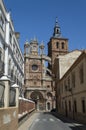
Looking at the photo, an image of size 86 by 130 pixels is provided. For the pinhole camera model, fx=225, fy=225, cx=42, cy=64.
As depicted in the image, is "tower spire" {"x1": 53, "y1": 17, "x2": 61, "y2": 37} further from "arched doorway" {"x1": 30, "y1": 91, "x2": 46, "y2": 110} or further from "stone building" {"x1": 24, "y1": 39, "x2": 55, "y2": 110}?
"arched doorway" {"x1": 30, "y1": 91, "x2": 46, "y2": 110}

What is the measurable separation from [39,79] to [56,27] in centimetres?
2633

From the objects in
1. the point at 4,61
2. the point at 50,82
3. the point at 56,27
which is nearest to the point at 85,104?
the point at 4,61

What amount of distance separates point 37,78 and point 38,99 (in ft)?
23.4

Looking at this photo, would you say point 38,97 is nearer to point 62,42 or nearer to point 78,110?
point 62,42

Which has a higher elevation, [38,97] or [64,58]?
[64,58]

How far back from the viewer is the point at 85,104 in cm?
1958

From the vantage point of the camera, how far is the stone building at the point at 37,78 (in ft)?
219

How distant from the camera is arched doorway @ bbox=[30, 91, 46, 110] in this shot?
6555 centimetres

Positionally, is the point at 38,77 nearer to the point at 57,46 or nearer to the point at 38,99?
the point at 38,99

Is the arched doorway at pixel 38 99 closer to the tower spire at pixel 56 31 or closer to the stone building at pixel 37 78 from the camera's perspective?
the stone building at pixel 37 78

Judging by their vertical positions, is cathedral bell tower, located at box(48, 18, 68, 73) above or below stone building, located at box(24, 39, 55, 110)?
above

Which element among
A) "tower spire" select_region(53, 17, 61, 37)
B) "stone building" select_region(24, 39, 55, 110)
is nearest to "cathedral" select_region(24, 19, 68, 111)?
"stone building" select_region(24, 39, 55, 110)

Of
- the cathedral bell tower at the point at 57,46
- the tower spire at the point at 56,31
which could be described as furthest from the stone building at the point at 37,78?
the tower spire at the point at 56,31

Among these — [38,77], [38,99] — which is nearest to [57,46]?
[38,77]
